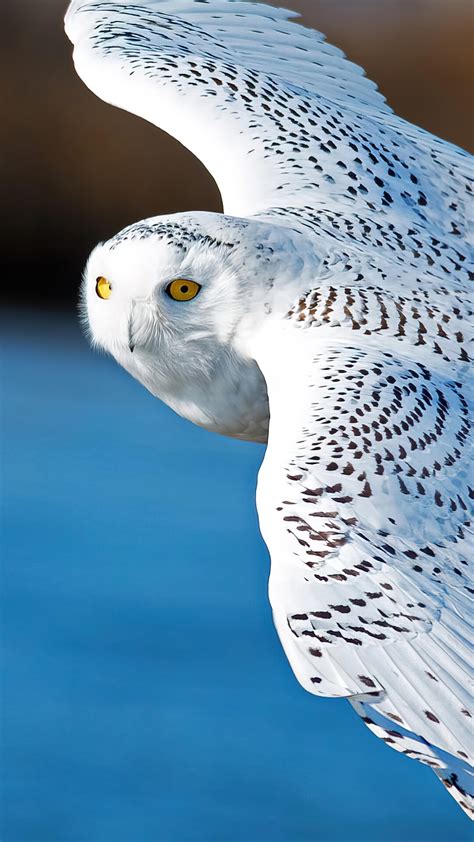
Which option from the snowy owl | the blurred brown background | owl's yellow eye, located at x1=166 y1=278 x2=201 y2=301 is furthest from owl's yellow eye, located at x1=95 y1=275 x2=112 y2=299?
the blurred brown background

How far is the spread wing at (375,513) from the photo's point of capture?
2150 millimetres

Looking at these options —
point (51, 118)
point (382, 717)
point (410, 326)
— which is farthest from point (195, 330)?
point (51, 118)

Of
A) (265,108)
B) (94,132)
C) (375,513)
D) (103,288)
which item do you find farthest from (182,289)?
(94,132)

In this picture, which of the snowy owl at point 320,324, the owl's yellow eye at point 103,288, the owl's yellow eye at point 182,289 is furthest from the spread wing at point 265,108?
the owl's yellow eye at point 103,288

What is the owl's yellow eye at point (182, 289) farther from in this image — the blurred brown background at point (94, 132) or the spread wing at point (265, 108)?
the blurred brown background at point (94, 132)

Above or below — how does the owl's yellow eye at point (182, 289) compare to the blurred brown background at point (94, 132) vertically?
above

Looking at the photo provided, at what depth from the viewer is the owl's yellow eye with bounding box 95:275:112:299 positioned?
9.48 ft

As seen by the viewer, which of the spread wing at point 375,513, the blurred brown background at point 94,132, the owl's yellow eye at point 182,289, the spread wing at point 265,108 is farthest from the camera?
the blurred brown background at point 94,132

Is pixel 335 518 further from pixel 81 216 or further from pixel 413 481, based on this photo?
pixel 81 216

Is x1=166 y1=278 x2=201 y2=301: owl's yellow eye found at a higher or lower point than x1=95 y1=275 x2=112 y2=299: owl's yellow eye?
higher

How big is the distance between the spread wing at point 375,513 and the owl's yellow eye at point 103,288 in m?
0.36

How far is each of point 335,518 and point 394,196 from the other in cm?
120

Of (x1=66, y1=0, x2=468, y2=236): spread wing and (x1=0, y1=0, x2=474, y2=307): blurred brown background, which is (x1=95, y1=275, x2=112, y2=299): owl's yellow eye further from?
(x1=0, y1=0, x2=474, y2=307): blurred brown background

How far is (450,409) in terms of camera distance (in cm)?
258
